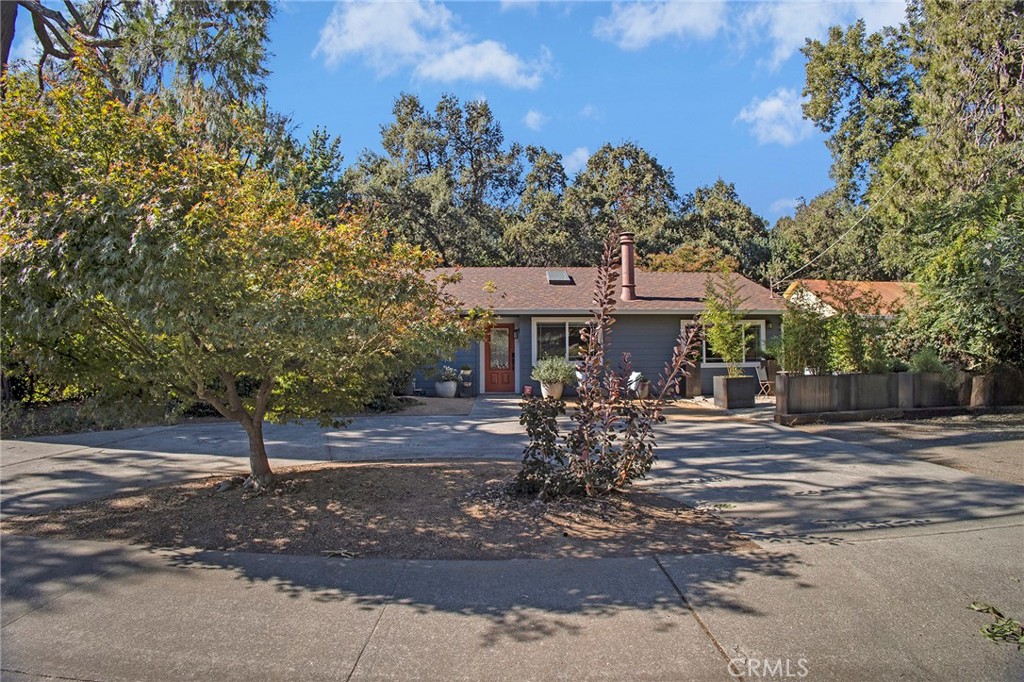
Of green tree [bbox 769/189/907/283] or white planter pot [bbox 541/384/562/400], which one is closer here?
white planter pot [bbox 541/384/562/400]

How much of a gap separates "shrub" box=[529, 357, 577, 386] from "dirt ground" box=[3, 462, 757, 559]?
8.31 m

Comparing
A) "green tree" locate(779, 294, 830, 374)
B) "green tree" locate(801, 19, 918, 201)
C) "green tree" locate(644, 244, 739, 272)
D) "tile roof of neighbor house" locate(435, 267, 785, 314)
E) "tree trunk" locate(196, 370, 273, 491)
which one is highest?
"green tree" locate(801, 19, 918, 201)

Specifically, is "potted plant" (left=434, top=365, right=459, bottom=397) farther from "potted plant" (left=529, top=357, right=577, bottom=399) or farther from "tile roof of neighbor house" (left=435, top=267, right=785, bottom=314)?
"potted plant" (left=529, top=357, right=577, bottom=399)

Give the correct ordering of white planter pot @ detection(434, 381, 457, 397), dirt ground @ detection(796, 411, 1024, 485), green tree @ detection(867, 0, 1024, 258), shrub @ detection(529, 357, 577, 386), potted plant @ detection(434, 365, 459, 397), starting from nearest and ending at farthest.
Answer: dirt ground @ detection(796, 411, 1024, 485) < green tree @ detection(867, 0, 1024, 258) < shrub @ detection(529, 357, 577, 386) < potted plant @ detection(434, 365, 459, 397) < white planter pot @ detection(434, 381, 457, 397)

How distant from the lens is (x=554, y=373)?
1504 centimetres

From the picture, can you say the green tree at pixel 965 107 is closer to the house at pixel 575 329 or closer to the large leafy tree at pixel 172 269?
the house at pixel 575 329

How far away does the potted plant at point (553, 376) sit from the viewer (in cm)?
1503

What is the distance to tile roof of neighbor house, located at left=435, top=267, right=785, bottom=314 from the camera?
16.9 meters

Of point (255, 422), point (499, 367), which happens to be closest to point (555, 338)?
point (499, 367)

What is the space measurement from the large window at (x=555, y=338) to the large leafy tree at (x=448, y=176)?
13.6 meters

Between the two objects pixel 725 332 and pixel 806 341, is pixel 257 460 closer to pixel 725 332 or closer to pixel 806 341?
pixel 806 341

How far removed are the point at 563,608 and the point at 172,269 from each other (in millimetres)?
3379

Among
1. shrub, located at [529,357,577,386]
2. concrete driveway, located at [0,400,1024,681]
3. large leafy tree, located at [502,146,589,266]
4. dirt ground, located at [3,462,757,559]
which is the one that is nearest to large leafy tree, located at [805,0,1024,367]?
shrub, located at [529,357,577,386]

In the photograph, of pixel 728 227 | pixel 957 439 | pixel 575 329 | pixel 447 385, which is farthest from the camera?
pixel 728 227
